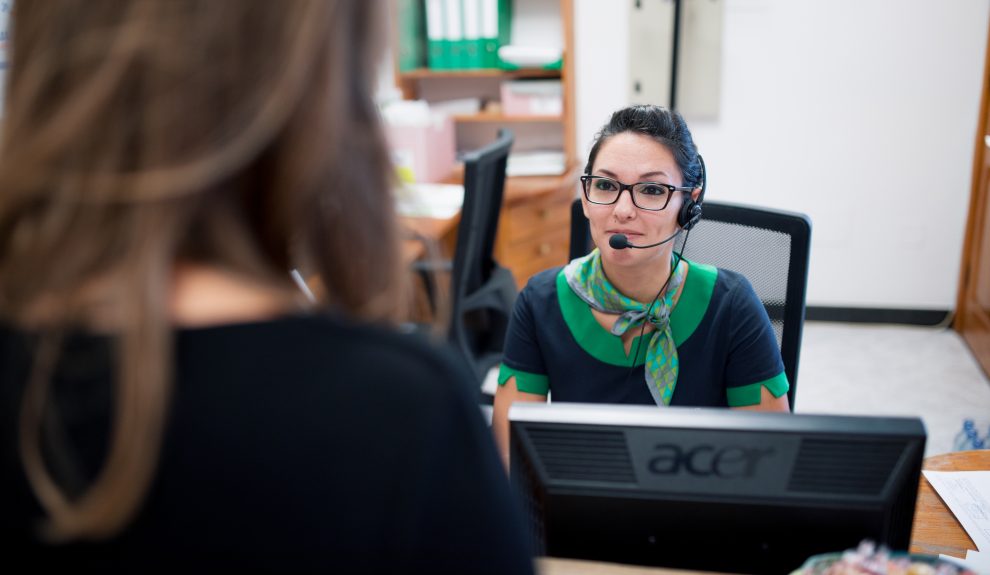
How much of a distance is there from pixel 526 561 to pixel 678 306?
0.96m

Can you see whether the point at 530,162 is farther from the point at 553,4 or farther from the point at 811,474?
the point at 811,474

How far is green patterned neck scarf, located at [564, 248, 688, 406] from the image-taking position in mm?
1370

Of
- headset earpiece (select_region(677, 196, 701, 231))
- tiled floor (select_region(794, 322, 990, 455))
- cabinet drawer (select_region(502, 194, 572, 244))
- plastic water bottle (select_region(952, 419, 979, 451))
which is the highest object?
headset earpiece (select_region(677, 196, 701, 231))

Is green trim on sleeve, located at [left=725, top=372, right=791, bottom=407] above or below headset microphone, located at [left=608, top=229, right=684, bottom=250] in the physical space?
below

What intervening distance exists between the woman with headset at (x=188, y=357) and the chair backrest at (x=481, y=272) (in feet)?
5.24

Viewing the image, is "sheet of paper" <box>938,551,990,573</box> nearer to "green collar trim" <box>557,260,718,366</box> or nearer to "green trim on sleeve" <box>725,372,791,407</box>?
"green trim on sleeve" <box>725,372,791,407</box>

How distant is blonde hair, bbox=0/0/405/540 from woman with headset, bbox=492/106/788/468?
952mm

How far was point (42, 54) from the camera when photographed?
0.47 meters

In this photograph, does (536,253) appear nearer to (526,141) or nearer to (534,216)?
(534,216)

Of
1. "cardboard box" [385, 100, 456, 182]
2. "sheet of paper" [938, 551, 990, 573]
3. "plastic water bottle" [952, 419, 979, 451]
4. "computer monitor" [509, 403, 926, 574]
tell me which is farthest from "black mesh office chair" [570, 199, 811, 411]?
"cardboard box" [385, 100, 456, 182]

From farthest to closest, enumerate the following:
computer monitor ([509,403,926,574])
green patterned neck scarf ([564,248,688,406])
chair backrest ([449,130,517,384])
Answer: chair backrest ([449,130,517,384]), green patterned neck scarf ([564,248,688,406]), computer monitor ([509,403,926,574])

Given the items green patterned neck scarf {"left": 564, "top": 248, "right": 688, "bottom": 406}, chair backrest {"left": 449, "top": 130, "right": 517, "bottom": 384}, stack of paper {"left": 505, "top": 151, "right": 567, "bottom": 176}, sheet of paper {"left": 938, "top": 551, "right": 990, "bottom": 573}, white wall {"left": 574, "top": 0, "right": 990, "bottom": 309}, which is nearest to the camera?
sheet of paper {"left": 938, "top": 551, "right": 990, "bottom": 573}

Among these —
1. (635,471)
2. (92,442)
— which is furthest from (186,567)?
(635,471)

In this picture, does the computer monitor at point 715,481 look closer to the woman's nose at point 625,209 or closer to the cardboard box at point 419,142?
the woman's nose at point 625,209
